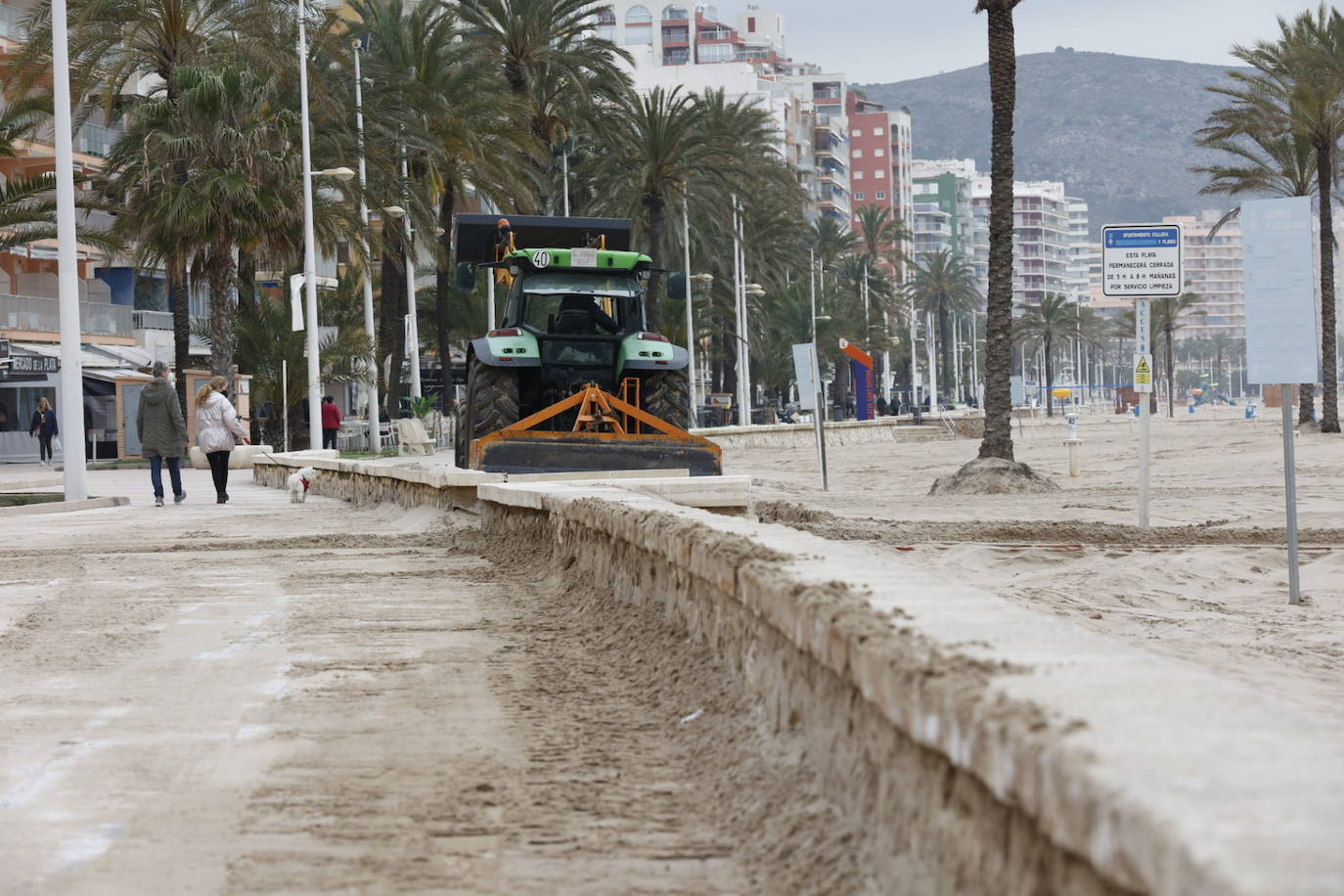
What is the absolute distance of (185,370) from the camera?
131 ft

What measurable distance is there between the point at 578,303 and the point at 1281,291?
10.4 meters

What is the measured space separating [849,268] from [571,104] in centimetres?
5691

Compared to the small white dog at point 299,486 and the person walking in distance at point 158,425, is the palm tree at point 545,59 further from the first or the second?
the person walking in distance at point 158,425

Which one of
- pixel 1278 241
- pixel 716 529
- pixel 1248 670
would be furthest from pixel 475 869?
pixel 1278 241

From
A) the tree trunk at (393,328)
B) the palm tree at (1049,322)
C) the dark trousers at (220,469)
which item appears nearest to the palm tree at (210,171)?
the tree trunk at (393,328)

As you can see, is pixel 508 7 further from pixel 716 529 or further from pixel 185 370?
pixel 716 529

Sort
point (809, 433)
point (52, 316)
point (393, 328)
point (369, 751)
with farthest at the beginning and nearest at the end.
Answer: point (809, 433)
point (52, 316)
point (393, 328)
point (369, 751)

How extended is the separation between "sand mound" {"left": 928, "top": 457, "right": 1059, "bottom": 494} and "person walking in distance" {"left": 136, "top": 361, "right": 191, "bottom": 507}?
971 centimetres

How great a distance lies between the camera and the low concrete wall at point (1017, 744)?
2285mm

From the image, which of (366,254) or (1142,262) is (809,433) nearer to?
(366,254)

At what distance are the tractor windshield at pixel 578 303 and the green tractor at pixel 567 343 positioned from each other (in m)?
0.01

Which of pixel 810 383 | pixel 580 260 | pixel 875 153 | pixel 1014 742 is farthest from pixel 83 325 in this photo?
pixel 875 153

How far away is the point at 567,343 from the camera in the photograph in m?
19.7

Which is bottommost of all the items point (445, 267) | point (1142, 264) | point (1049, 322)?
point (1142, 264)
